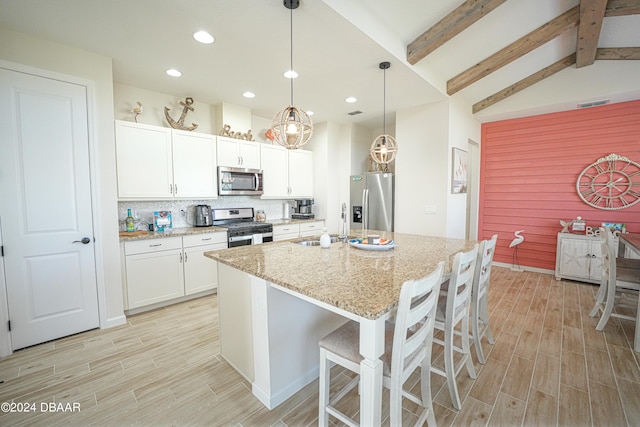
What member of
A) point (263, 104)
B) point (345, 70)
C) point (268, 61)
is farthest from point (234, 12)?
point (263, 104)

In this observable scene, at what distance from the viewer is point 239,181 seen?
4133 mm

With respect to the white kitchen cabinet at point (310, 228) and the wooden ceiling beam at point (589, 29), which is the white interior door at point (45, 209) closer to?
the white kitchen cabinet at point (310, 228)

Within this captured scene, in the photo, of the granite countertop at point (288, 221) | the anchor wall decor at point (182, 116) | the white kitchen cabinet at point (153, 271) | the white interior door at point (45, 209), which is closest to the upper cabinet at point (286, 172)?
the granite countertop at point (288, 221)

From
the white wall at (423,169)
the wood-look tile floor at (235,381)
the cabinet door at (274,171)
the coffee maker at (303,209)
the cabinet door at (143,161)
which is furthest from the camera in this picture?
the coffee maker at (303,209)

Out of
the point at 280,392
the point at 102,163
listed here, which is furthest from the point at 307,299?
the point at 102,163

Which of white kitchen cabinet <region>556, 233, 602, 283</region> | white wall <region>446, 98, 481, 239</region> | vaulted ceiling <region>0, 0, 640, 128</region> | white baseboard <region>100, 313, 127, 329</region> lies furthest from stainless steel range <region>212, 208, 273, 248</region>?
white kitchen cabinet <region>556, 233, 602, 283</region>

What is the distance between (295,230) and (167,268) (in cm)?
201

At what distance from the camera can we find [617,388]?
1.87 metres

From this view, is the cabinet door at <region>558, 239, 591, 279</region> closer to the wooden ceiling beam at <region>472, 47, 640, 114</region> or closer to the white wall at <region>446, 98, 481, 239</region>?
the white wall at <region>446, 98, 481, 239</region>

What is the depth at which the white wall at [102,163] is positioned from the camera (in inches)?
99.4

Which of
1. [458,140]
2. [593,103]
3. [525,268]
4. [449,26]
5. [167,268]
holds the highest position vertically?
[449,26]

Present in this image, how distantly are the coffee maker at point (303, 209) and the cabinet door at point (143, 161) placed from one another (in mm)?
2260

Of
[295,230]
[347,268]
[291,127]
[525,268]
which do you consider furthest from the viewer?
[525,268]

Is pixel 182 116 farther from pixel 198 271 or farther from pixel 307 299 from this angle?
pixel 307 299
